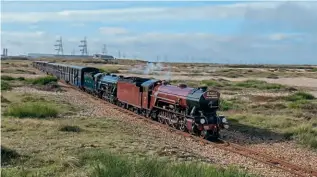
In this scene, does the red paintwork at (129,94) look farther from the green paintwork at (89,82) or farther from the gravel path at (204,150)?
the green paintwork at (89,82)

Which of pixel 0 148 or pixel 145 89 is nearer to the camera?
pixel 0 148

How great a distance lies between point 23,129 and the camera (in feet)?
66.8

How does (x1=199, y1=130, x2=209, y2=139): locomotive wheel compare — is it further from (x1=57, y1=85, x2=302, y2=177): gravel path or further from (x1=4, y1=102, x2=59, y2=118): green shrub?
(x1=4, y1=102, x2=59, y2=118): green shrub

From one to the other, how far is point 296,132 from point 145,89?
31.7 feet

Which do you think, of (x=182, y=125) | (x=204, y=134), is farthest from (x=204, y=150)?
(x=182, y=125)

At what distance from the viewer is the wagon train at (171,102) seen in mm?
21625

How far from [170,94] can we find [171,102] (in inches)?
16.9

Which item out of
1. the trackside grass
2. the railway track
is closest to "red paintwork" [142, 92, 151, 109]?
the railway track

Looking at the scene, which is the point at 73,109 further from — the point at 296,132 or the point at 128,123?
the point at 296,132

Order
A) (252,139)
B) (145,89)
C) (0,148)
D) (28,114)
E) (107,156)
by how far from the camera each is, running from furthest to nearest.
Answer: (145,89), (28,114), (252,139), (0,148), (107,156)

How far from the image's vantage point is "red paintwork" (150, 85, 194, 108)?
2330 cm

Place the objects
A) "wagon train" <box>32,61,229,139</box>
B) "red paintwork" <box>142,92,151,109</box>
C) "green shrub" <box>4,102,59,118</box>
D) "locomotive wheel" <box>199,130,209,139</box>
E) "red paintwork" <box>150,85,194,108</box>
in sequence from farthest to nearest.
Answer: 1. "red paintwork" <box>142,92,151,109</box>
2. "green shrub" <box>4,102,59,118</box>
3. "red paintwork" <box>150,85,194,108</box>
4. "wagon train" <box>32,61,229,139</box>
5. "locomotive wheel" <box>199,130,209,139</box>

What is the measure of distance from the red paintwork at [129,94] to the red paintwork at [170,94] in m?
2.70

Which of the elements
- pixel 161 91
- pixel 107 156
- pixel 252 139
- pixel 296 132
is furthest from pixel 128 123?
pixel 107 156
